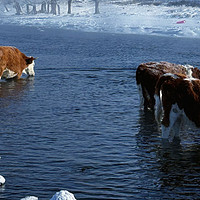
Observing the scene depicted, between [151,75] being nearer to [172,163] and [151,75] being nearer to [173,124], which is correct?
[173,124]

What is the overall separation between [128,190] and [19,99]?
6228 millimetres

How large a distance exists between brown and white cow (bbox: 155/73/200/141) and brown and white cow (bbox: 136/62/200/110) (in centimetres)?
163

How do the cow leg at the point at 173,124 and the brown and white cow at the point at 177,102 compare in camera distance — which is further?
the cow leg at the point at 173,124

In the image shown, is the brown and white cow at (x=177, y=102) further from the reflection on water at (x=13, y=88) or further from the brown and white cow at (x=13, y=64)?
the brown and white cow at (x=13, y=64)

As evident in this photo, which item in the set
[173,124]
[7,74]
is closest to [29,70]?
[7,74]

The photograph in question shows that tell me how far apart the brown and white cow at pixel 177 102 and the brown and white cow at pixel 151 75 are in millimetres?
1626

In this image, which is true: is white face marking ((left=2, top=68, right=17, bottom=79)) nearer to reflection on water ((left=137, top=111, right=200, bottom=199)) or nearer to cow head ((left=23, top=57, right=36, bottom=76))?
cow head ((left=23, top=57, right=36, bottom=76))

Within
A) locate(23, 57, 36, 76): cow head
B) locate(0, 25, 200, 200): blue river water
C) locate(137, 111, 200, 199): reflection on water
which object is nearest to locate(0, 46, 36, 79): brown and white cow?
locate(23, 57, 36, 76): cow head

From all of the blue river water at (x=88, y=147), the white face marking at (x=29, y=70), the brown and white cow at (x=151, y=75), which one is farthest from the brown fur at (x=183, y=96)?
the white face marking at (x=29, y=70)

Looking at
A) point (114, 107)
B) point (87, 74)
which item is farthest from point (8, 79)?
point (114, 107)

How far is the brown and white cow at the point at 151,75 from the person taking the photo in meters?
10.6

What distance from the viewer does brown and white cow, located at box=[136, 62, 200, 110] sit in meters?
10.6

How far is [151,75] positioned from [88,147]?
9.12 feet

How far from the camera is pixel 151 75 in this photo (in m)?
10.6
